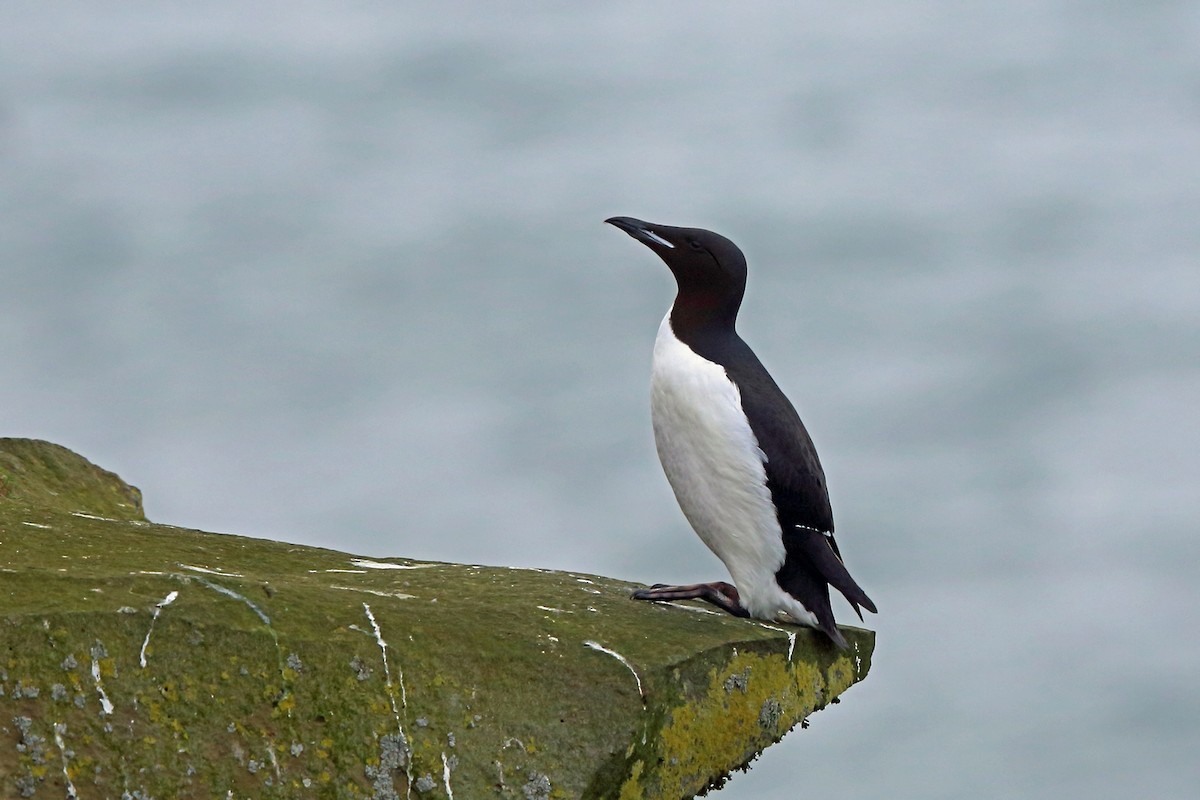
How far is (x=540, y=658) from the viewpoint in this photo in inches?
282

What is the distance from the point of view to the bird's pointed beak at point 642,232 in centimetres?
822

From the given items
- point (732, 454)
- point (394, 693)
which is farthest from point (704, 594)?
point (394, 693)

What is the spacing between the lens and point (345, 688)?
6715mm

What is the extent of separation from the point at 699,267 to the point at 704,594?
183 cm

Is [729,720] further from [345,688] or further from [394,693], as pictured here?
[345,688]

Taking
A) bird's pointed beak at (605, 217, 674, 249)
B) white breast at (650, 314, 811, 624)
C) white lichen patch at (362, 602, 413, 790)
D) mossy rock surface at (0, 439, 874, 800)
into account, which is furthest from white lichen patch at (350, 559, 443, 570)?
bird's pointed beak at (605, 217, 674, 249)

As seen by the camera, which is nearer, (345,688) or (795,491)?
(345,688)

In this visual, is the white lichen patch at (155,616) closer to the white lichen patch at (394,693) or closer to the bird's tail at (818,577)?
the white lichen patch at (394,693)

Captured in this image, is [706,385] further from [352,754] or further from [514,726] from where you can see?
[352,754]

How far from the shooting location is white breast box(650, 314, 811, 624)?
7.93 metres

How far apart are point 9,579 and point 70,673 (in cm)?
70

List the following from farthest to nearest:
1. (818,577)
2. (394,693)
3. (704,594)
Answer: (704,594) < (818,577) < (394,693)

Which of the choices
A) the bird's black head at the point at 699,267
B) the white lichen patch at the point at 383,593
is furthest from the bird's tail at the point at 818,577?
the white lichen patch at the point at 383,593

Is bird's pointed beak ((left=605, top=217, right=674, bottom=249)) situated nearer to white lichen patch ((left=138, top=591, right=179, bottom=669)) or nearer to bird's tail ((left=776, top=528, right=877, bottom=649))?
bird's tail ((left=776, top=528, right=877, bottom=649))
